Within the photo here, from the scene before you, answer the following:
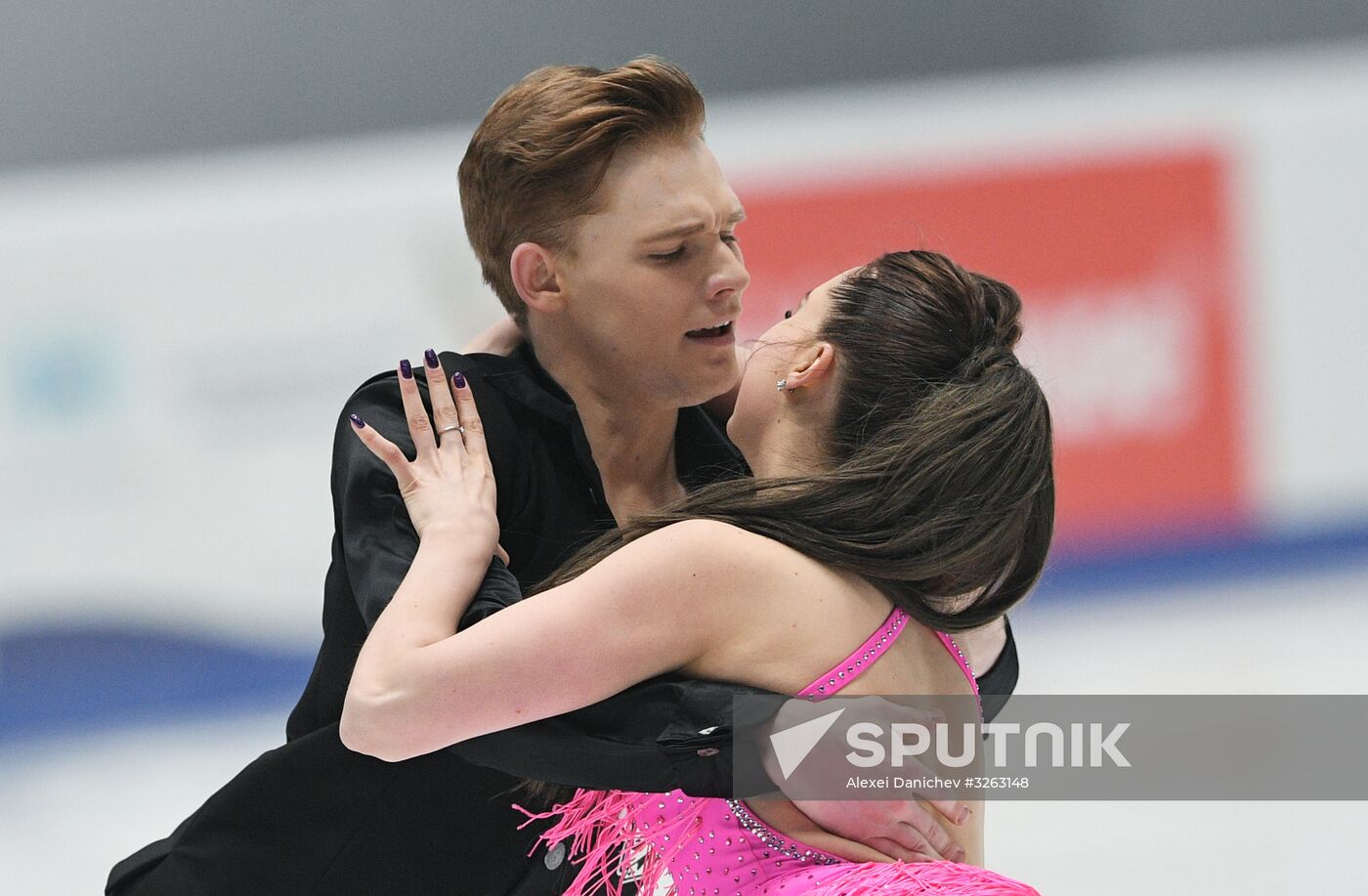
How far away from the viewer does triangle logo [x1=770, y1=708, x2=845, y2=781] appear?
161cm

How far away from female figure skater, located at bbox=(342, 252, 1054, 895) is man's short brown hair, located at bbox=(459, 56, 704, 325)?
0.28 m

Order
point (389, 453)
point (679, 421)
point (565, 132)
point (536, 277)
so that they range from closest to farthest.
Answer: point (389, 453) < point (565, 132) < point (536, 277) < point (679, 421)

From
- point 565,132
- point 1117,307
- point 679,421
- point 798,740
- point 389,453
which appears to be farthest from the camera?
point 1117,307

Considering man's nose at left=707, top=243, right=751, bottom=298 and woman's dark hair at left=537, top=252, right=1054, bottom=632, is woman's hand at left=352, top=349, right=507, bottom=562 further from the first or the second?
man's nose at left=707, top=243, right=751, bottom=298

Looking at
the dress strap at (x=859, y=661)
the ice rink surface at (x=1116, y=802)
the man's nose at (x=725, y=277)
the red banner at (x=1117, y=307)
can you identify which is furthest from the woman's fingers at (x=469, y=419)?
the red banner at (x=1117, y=307)

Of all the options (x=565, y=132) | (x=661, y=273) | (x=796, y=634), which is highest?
(x=565, y=132)

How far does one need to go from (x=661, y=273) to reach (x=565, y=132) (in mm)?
223

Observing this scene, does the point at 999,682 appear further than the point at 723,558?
Yes

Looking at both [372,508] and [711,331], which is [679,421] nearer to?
[711,331]

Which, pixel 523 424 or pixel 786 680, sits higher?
pixel 523 424

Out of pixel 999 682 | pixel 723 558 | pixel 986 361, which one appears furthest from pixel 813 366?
pixel 999 682

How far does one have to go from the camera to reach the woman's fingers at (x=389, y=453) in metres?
1.83

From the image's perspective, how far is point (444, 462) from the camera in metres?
1.87

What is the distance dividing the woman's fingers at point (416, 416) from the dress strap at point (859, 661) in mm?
575
